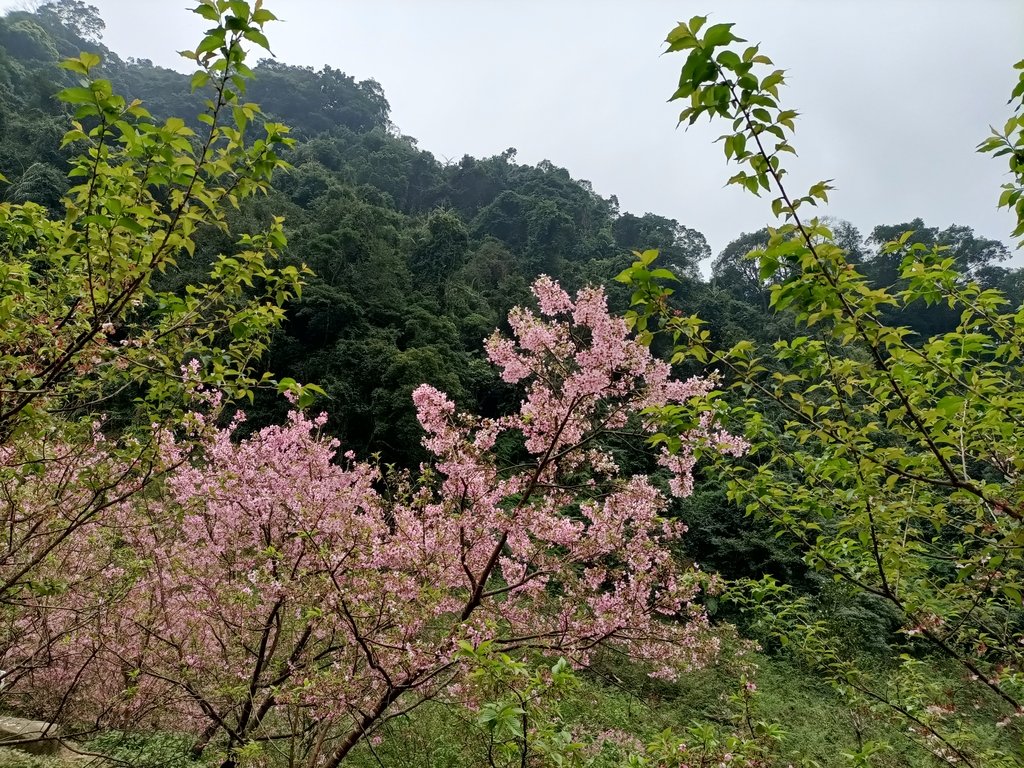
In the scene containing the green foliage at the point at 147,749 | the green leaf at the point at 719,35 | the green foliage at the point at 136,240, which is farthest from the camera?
the green foliage at the point at 147,749

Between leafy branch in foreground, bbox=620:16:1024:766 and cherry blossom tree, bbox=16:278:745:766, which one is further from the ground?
leafy branch in foreground, bbox=620:16:1024:766

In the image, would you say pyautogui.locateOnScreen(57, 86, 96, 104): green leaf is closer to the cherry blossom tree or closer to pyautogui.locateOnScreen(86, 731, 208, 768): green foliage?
the cherry blossom tree

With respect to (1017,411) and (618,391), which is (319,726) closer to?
(618,391)

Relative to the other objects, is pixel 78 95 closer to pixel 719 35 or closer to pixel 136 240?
pixel 136 240

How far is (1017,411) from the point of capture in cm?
262

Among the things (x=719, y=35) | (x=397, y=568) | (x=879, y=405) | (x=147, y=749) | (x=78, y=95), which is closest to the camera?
(x=719, y=35)

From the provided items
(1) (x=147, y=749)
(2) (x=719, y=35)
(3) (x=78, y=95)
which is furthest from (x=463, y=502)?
(2) (x=719, y=35)

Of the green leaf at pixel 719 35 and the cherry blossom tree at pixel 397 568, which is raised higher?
the green leaf at pixel 719 35

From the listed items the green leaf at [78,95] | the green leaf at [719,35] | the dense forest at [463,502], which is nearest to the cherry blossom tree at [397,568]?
the dense forest at [463,502]

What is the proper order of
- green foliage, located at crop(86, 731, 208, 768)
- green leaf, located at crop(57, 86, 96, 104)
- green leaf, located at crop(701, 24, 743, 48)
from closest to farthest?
green leaf, located at crop(701, 24, 743, 48), green leaf, located at crop(57, 86, 96, 104), green foliage, located at crop(86, 731, 208, 768)

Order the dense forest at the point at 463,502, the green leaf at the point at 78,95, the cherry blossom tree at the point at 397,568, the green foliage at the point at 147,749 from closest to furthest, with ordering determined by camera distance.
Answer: the green leaf at the point at 78,95 → the dense forest at the point at 463,502 → the cherry blossom tree at the point at 397,568 → the green foliage at the point at 147,749

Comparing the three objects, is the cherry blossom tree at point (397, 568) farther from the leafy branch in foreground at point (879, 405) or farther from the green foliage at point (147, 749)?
the leafy branch in foreground at point (879, 405)

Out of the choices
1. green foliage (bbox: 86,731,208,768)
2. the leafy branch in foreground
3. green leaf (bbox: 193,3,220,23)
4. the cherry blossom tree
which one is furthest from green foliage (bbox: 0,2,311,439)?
Result: green foliage (bbox: 86,731,208,768)

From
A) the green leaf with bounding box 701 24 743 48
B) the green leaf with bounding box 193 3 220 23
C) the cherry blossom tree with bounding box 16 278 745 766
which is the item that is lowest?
the cherry blossom tree with bounding box 16 278 745 766
